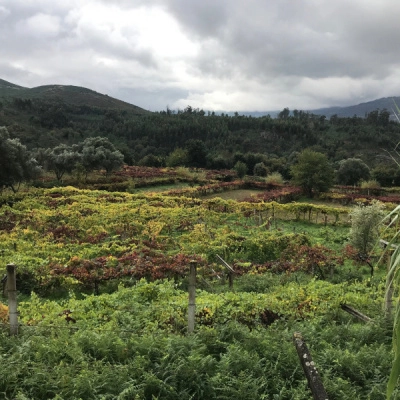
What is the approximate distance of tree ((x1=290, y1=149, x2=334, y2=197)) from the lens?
1677 inches

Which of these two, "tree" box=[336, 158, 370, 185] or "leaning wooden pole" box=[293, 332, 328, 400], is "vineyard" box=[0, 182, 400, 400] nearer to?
"leaning wooden pole" box=[293, 332, 328, 400]

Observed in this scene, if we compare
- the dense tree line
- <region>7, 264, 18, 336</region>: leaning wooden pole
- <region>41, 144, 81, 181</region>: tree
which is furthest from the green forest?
the dense tree line

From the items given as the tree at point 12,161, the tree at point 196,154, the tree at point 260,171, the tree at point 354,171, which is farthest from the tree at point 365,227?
the tree at point 196,154

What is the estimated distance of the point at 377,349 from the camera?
6430 mm

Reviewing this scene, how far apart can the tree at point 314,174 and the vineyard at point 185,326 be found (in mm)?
26477

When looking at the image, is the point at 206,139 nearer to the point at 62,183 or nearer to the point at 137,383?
the point at 62,183

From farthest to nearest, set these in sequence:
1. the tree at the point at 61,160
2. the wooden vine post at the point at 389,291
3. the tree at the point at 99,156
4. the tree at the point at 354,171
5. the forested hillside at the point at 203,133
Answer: the forested hillside at the point at 203,133 → the tree at the point at 354,171 → the tree at the point at 99,156 → the tree at the point at 61,160 → the wooden vine post at the point at 389,291

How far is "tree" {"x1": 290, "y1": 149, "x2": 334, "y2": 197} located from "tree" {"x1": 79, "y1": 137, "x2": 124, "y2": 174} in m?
23.9

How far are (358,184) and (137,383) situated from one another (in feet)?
191

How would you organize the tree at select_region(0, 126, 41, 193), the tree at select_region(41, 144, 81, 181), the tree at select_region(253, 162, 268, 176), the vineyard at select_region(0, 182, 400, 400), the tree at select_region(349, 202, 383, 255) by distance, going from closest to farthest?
the vineyard at select_region(0, 182, 400, 400) < the tree at select_region(349, 202, 383, 255) < the tree at select_region(0, 126, 41, 193) < the tree at select_region(41, 144, 81, 181) < the tree at select_region(253, 162, 268, 176)

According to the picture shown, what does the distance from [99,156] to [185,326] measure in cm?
4318

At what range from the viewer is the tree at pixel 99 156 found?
4759 centimetres

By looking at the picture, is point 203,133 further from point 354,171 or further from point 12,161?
point 12,161

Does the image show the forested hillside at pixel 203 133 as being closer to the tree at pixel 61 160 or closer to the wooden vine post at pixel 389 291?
the tree at pixel 61 160
